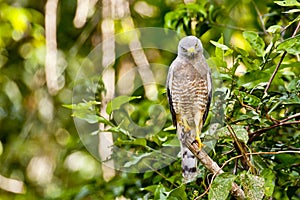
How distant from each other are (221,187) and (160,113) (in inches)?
19.4

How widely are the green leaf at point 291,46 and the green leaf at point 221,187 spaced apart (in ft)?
0.74

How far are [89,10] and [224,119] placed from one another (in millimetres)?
1428

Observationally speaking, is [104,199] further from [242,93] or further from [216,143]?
[242,93]

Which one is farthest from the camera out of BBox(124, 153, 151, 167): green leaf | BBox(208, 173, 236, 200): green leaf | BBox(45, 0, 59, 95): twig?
BBox(45, 0, 59, 95): twig

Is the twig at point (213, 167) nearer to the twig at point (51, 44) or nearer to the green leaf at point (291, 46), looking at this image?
the green leaf at point (291, 46)

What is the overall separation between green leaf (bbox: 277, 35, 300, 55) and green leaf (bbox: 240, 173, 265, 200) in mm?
212

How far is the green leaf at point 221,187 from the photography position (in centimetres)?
86

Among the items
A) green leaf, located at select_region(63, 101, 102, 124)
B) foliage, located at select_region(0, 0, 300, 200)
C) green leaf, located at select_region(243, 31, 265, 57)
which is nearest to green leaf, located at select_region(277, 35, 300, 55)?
foliage, located at select_region(0, 0, 300, 200)

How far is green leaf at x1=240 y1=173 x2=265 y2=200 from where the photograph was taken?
0.88 meters

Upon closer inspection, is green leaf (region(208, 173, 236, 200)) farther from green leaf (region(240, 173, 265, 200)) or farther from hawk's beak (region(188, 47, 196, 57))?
hawk's beak (region(188, 47, 196, 57))

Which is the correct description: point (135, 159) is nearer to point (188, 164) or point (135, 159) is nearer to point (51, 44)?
point (188, 164)

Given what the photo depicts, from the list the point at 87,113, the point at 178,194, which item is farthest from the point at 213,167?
the point at 87,113

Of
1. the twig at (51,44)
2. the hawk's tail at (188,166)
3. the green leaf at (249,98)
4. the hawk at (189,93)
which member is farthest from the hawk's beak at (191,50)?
the twig at (51,44)

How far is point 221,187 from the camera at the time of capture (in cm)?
86
